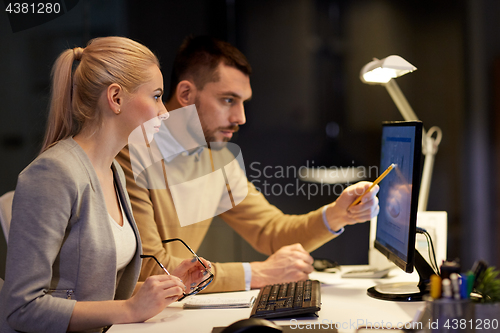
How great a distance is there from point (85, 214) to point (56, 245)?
0.10 meters

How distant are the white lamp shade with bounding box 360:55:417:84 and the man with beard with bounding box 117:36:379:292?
40cm

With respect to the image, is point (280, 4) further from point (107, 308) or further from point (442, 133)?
point (107, 308)

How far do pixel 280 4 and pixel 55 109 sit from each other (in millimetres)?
1276

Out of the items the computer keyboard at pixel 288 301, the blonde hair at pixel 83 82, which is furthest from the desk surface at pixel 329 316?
the blonde hair at pixel 83 82

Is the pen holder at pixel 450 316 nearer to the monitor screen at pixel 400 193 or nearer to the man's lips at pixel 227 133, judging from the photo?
the monitor screen at pixel 400 193

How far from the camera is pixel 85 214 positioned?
100 centimetres

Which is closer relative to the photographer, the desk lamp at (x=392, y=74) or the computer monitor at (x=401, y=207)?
the computer monitor at (x=401, y=207)

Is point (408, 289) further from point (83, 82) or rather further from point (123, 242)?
point (83, 82)

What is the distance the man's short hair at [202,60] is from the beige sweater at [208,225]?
0.32 m

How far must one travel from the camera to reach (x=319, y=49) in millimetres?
2102

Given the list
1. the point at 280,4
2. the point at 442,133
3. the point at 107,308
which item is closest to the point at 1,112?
the point at 107,308

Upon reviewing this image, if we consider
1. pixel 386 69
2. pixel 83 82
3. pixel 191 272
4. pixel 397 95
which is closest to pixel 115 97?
pixel 83 82

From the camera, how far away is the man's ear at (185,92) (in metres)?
1.68

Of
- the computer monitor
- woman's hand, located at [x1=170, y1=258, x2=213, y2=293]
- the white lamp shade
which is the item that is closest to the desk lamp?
the white lamp shade
